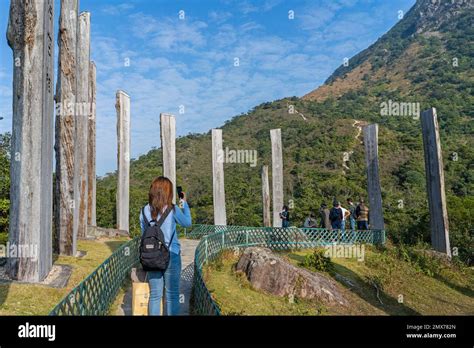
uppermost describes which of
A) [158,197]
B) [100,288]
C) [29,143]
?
[29,143]

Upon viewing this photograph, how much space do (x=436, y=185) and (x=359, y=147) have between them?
36189 millimetres

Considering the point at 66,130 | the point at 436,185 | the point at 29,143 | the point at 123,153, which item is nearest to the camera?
the point at 29,143

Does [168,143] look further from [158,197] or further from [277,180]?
[158,197]

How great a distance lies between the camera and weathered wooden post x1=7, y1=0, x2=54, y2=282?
241 inches

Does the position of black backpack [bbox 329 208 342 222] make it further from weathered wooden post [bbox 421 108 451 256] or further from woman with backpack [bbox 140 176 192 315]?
woman with backpack [bbox 140 176 192 315]

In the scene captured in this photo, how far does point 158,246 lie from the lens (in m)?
4.49

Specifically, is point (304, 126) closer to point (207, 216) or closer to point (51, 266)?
point (207, 216)

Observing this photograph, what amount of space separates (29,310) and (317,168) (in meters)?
40.1

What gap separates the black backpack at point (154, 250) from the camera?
14.6 feet

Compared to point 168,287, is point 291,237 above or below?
below

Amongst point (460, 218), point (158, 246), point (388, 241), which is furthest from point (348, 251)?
point (158, 246)

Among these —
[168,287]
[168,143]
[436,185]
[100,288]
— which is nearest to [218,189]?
[168,143]

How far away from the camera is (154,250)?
4473 mm

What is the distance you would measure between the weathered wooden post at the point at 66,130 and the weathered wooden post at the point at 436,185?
32.2 ft
